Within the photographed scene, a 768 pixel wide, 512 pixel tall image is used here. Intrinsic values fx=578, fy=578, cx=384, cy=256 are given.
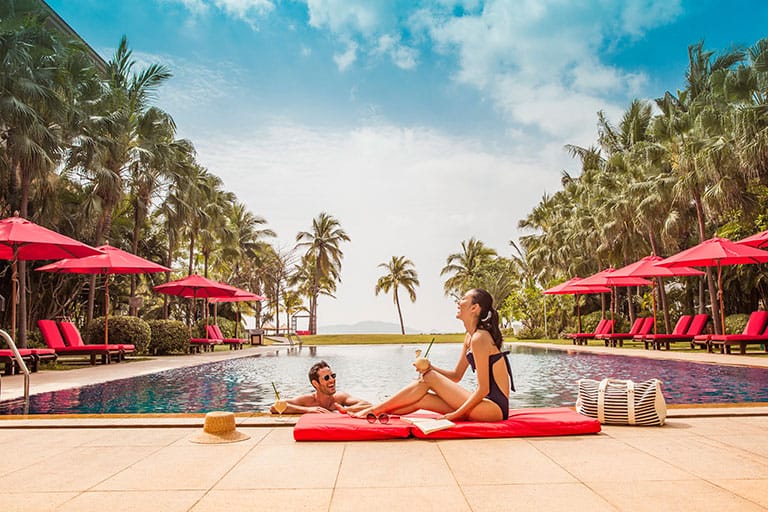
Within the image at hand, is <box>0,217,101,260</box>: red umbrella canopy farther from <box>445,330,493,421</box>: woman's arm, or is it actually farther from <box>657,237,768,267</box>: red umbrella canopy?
<box>657,237,768,267</box>: red umbrella canopy

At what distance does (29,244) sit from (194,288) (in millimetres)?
9225

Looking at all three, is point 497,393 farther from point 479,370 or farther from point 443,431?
point 443,431

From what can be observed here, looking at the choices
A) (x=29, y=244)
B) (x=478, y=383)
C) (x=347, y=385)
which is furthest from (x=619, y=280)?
(x=29, y=244)

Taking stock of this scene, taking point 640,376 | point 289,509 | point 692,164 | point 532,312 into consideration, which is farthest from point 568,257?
point 289,509

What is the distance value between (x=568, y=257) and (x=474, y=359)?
30775 mm

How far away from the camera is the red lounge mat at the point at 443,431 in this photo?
15.4ft

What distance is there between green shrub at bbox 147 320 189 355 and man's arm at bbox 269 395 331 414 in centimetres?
1458

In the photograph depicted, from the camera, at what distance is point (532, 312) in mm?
33500

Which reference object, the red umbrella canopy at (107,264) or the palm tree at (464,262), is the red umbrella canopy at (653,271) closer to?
the red umbrella canopy at (107,264)

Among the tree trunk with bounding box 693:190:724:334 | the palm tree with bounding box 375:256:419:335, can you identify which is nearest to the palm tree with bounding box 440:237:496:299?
the palm tree with bounding box 375:256:419:335

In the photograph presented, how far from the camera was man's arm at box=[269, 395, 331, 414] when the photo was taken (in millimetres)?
5852

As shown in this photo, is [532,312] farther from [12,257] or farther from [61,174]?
[12,257]

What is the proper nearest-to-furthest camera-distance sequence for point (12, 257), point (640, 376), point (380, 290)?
point (640, 376)
point (12, 257)
point (380, 290)

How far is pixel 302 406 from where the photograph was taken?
237 inches
